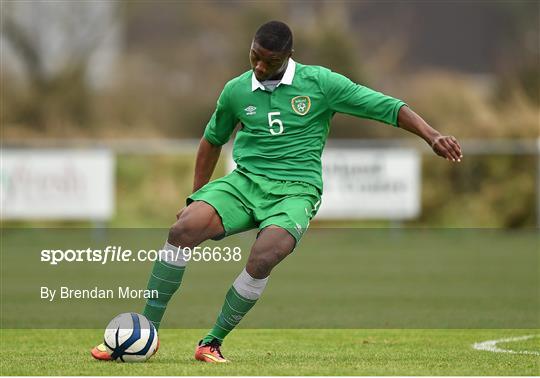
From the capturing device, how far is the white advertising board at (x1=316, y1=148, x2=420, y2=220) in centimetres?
2206

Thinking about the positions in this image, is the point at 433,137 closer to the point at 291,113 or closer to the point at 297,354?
the point at 291,113

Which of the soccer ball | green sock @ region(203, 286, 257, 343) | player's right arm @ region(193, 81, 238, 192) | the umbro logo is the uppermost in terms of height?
the umbro logo

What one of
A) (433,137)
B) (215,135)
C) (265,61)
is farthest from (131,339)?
(433,137)

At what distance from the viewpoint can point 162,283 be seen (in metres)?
7.84

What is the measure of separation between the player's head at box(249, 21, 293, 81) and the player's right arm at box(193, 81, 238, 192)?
1.15ft

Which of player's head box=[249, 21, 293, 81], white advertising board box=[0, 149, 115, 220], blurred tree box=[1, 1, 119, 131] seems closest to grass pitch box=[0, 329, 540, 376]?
player's head box=[249, 21, 293, 81]

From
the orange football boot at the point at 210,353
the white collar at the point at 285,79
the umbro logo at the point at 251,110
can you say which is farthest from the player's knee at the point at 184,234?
the white collar at the point at 285,79

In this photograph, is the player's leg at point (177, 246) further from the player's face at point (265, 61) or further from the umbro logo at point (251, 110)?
the player's face at point (265, 61)

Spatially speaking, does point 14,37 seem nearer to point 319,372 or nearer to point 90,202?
point 90,202

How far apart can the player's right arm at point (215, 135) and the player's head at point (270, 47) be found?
0.35m

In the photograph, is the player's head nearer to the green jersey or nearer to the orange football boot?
the green jersey

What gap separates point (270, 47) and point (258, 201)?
38.6 inches

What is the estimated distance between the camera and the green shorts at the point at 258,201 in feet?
25.7

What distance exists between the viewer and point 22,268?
16.5 meters
